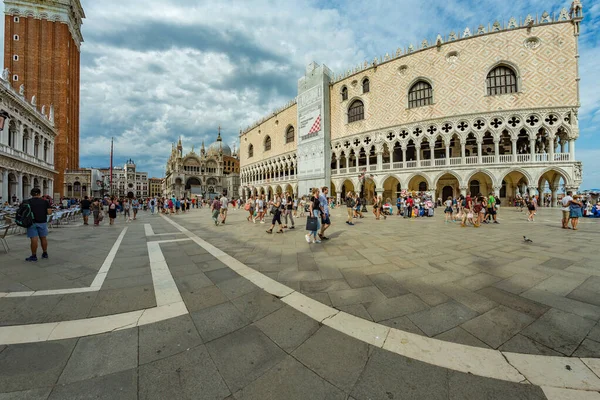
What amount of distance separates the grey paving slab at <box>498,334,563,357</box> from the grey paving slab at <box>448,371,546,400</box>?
1.65ft

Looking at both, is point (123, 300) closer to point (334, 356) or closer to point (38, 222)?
point (334, 356)

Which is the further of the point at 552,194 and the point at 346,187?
the point at 346,187

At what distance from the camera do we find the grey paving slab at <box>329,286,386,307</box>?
10.1ft

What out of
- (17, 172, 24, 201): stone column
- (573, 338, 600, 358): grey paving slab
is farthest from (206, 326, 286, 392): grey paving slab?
(17, 172, 24, 201): stone column

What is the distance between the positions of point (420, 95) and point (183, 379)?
30.5 meters

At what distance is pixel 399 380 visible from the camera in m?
1.77

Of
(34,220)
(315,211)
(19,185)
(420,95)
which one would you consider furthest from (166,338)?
(19,185)

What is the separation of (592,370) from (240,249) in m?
5.90

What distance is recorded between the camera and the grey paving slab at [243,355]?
1806 mm

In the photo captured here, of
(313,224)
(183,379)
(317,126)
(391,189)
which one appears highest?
(317,126)

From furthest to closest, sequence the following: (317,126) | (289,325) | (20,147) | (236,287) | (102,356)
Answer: (317,126) → (20,147) → (236,287) → (289,325) → (102,356)

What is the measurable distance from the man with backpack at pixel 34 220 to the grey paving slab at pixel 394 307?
7042 mm

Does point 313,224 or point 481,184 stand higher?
point 481,184

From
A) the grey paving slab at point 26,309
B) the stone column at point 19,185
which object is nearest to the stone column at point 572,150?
the grey paving slab at point 26,309
